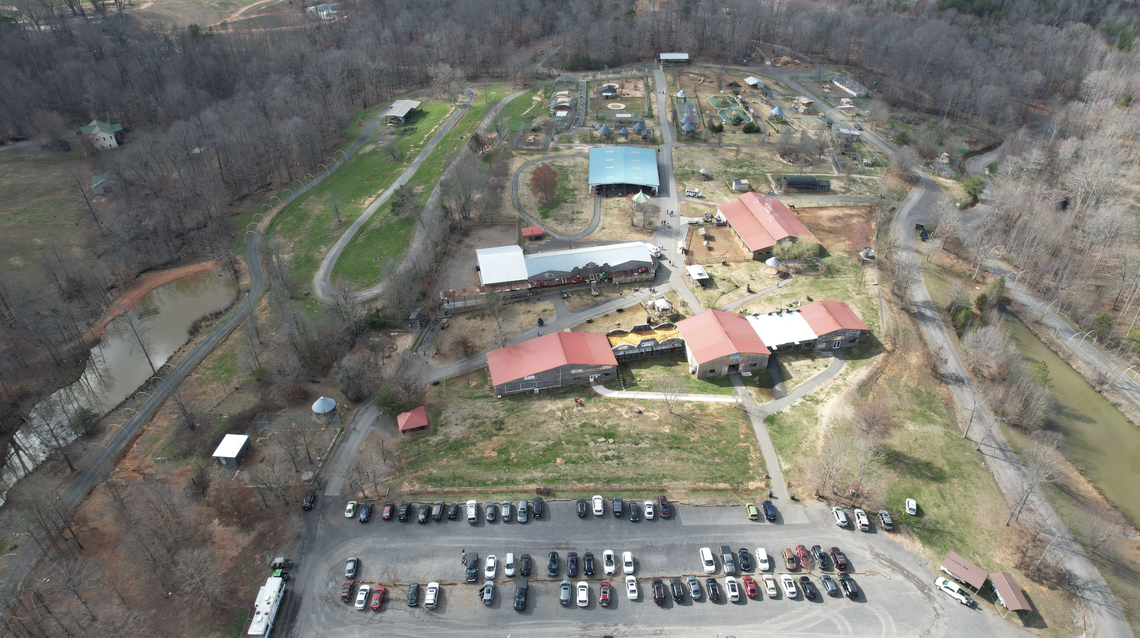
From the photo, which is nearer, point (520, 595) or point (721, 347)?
point (520, 595)

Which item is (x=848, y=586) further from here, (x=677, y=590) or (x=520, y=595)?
(x=520, y=595)

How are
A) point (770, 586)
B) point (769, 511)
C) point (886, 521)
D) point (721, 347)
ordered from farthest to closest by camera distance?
point (721, 347) < point (769, 511) < point (886, 521) < point (770, 586)

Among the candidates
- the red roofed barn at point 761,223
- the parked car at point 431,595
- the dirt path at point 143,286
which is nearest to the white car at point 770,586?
the parked car at point 431,595

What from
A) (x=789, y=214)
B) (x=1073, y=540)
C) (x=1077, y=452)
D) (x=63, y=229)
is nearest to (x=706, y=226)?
(x=789, y=214)

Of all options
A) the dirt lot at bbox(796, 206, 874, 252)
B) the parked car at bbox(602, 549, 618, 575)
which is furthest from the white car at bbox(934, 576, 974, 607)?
the dirt lot at bbox(796, 206, 874, 252)

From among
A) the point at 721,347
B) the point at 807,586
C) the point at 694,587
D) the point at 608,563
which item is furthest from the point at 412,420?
the point at 807,586

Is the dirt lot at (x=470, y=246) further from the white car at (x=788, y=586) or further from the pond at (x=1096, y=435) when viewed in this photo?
the pond at (x=1096, y=435)

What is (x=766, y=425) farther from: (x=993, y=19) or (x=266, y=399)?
(x=993, y=19)

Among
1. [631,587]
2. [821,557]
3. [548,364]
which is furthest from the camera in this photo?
[548,364]
